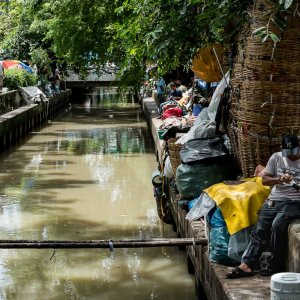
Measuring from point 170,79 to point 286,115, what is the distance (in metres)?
17.4

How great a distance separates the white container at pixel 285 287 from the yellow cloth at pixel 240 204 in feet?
6.10

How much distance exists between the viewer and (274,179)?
556 centimetres

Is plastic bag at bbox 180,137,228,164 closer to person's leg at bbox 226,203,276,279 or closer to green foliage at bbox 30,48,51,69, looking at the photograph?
person's leg at bbox 226,203,276,279

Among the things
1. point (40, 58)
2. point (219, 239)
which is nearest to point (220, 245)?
point (219, 239)

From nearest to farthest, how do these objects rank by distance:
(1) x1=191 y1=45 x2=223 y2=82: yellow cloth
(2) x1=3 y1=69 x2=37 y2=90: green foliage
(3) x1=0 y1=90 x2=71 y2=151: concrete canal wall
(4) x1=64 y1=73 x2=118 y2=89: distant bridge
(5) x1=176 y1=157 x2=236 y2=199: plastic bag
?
(5) x1=176 y1=157 x2=236 y2=199: plastic bag < (1) x1=191 y1=45 x2=223 y2=82: yellow cloth < (3) x1=0 y1=90 x2=71 y2=151: concrete canal wall < (2) x1=3 y1=69 x2=37 y2=90: green foliage < (4) x1=64 y1=73 x2=118 y2=89: distant bridge

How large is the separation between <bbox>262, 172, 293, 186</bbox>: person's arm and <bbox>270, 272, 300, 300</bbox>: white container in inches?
61.1

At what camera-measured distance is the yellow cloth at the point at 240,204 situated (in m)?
5.75

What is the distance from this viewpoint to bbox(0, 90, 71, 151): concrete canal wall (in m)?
20.0

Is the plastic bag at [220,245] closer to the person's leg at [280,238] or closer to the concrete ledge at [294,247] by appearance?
the person's leg at [280,238]

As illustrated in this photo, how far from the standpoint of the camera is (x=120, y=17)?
18734 mm

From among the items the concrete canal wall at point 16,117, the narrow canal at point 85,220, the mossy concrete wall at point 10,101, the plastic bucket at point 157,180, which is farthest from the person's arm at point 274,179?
the mossy concrete wall at point 10,101

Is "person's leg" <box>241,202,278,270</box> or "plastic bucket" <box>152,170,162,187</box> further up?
"person's leg" <box>241,202,278,270</box>

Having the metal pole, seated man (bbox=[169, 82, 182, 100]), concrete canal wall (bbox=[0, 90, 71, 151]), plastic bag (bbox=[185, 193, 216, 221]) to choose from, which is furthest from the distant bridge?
plastic bag (bbox=[185, 193, 216, 221])

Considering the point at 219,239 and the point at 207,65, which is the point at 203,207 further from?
the point at 207,65
